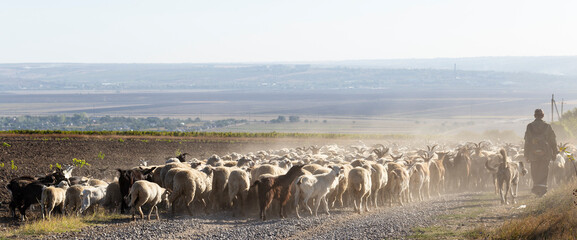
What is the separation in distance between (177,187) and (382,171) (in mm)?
5866

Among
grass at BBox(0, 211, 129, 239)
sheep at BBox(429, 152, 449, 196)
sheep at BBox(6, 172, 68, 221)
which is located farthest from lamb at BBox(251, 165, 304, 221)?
sheep at BBox(429, 152, 449, 196)

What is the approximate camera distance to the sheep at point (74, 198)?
17.9 m

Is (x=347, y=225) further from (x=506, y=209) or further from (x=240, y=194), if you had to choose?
(x=506, y=209)

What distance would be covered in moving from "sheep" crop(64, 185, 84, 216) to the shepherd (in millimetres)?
12502

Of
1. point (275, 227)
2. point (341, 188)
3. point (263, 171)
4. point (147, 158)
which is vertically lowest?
point (147, 158)

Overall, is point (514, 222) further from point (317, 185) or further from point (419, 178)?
point (419, 178)

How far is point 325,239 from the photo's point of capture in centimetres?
1480

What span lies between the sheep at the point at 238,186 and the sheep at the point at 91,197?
3342 millimetres

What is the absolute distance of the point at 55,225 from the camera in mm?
15906

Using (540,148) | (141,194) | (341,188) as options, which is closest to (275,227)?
(141,194)

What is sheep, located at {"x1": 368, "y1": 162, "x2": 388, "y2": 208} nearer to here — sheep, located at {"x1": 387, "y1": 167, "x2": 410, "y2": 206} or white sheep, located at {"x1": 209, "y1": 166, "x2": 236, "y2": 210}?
sheep, located at {"x1": 387, "y1": 167, "x2": 410, "y2": 206}

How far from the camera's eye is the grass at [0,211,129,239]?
15438mm

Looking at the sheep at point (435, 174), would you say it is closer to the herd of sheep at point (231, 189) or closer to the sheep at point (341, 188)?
the herd of sheep at point (231, 189)

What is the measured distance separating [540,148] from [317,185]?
22.8ft
